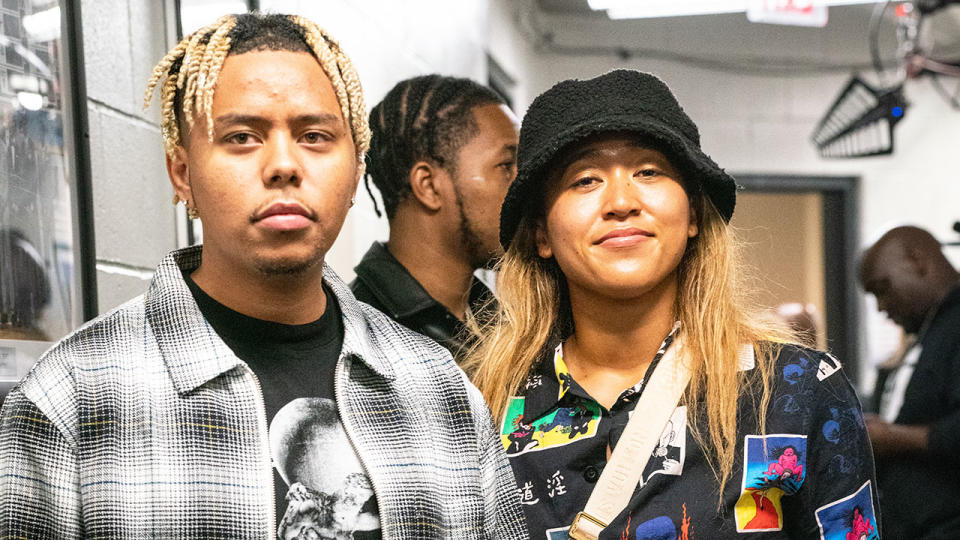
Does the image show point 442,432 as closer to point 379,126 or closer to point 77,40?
point 77,40

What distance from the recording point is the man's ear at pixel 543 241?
186 centimetres

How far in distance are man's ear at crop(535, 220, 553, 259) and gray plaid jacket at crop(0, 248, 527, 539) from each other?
1.55 feet

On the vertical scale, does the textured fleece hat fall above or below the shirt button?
above

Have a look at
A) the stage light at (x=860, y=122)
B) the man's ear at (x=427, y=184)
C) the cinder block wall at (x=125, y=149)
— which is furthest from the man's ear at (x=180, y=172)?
the stage light at (x=860, y=122)

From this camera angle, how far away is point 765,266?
285 inches

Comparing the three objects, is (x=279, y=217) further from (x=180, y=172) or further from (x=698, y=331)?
(x=698, y=331)

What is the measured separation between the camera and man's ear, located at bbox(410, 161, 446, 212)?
2379mm

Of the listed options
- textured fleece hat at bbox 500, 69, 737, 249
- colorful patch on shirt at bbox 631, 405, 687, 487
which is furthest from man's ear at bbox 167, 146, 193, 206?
colorful patch on shirt at bbox 631, 405, 687, 487

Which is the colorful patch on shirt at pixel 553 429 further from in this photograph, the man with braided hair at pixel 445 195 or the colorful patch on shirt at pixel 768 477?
the man with braided hair at pixel 445 195

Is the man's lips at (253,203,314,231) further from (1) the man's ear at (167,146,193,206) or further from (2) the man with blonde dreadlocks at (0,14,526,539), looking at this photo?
(1) the man's ear at (167,146,193,206)

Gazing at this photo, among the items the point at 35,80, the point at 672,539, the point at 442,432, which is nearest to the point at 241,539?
the point at 442,432

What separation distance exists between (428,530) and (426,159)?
1251mm

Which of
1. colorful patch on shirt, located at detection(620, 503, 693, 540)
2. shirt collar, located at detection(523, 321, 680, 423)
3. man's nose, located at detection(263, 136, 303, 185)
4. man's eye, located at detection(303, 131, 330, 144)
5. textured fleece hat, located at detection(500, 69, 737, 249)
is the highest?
textured fleece hat, located at detection(500, 69, 737, 249)

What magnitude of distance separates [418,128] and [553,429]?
3.38ft
